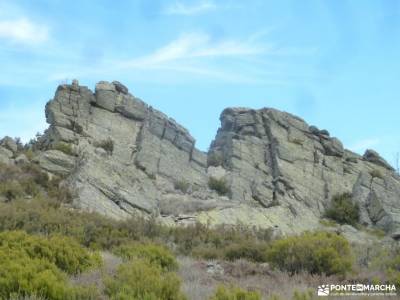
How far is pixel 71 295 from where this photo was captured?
881 centimetres

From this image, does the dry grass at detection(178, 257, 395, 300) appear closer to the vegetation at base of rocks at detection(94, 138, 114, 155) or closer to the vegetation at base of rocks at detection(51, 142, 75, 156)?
the vegetation at base of rocks at detection(51, 142, 75, 156)

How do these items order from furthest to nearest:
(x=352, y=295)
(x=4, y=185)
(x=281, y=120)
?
(x=281, y=120)
(x=4, y=185)
(x=352, y=295)

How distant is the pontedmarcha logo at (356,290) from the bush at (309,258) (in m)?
2.23

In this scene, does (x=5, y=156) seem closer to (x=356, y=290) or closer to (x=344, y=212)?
(x=344, y=212)

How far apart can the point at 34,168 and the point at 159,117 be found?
1509 cm

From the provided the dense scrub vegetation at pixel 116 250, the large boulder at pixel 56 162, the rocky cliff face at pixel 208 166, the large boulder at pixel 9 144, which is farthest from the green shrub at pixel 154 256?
the large boulder at pixel 9 144

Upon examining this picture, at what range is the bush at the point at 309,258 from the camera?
14273 millimetres

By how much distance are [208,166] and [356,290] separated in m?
30.6

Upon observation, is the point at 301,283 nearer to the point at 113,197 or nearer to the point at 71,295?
the point at 71,295

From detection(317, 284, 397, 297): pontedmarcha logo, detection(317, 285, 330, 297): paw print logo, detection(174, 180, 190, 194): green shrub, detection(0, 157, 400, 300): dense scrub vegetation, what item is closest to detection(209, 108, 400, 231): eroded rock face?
detection(174, 180, 190, 194): green shrub

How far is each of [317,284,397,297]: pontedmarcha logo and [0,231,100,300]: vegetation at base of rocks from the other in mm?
4395

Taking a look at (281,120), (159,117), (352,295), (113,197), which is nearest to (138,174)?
(113,197)

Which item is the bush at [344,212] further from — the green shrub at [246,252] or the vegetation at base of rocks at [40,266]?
the vegetation at base of rocks at [40,266]

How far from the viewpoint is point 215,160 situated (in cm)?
4225
